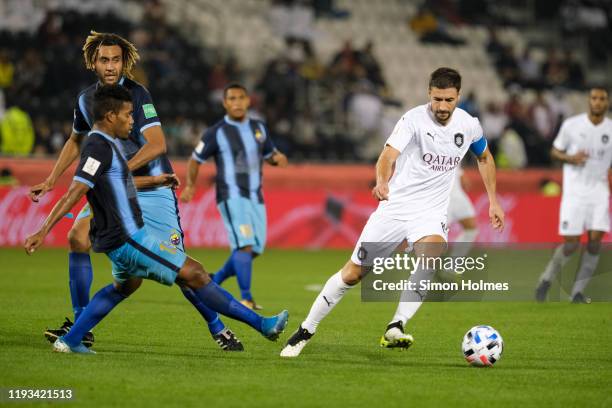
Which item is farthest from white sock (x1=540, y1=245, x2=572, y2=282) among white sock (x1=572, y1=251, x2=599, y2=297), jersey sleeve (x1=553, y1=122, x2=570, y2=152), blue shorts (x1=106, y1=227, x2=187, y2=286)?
blue shorts (x1=106, y1=227, x2=187, y2=286)

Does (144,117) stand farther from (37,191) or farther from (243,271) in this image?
(243,271)

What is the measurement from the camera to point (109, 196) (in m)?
7.37

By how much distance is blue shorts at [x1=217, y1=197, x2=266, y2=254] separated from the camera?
12.0m

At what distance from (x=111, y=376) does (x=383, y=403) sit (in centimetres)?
185

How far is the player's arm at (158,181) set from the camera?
7762 mm

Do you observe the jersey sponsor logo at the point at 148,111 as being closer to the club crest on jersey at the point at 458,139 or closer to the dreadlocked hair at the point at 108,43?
the dreadlocked hair at the point at 108,43

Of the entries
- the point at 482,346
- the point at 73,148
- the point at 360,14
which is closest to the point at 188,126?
the point at 360,14

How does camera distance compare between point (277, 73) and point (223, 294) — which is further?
point (277, 73)

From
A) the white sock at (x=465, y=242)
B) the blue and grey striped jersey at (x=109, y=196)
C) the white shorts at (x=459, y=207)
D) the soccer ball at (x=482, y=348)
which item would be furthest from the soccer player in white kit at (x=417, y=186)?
the white sock at (x=465, y=242)

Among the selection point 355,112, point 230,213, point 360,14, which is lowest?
point 230,213

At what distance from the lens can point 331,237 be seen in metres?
20.3

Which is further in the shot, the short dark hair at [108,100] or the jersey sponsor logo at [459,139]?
the jersey sponsor logo at [459,139]

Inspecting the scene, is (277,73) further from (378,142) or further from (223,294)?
(223,294)

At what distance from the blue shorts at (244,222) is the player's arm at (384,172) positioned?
Answer: 4071mm
